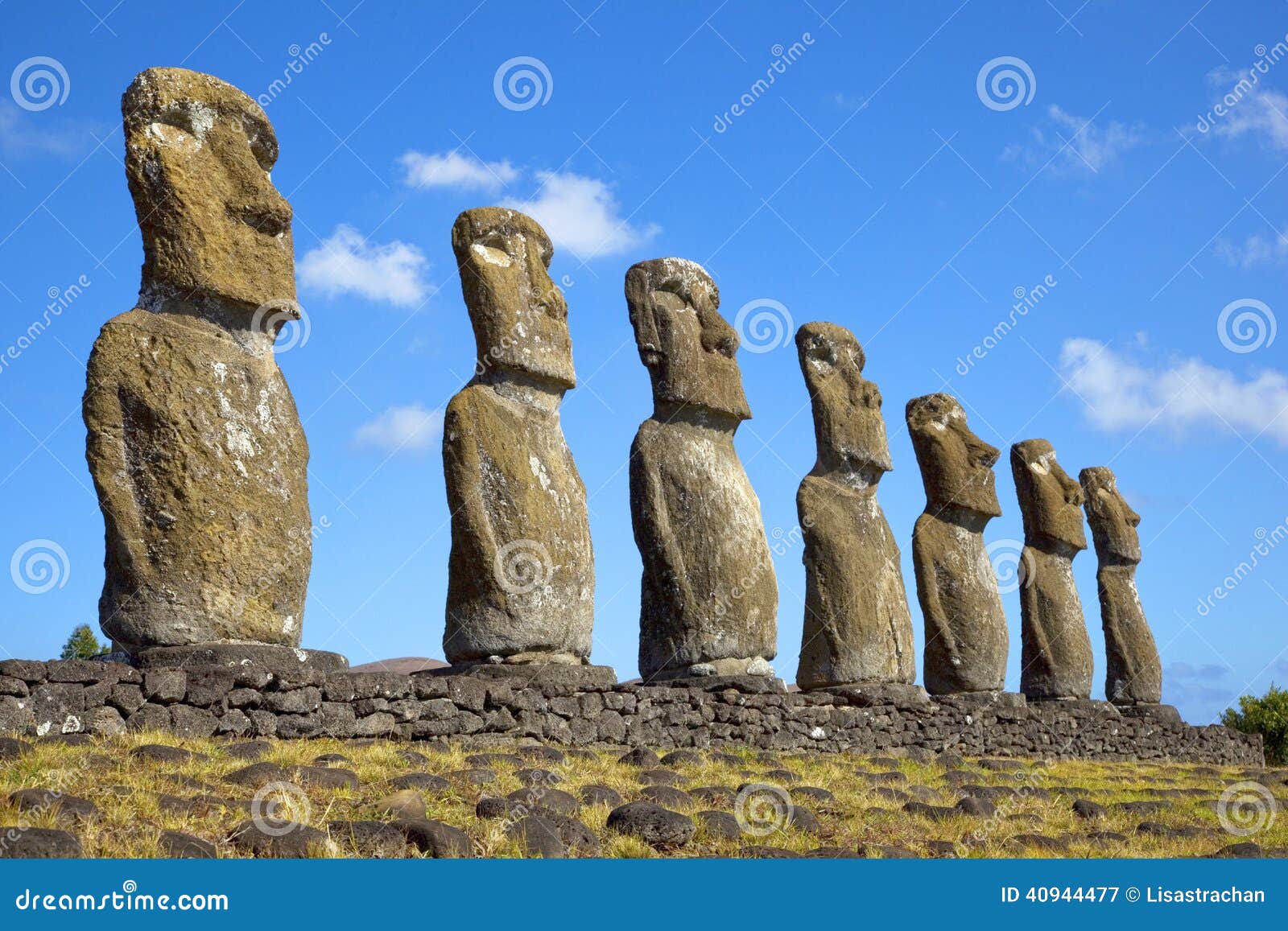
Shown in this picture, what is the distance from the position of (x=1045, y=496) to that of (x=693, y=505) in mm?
9212

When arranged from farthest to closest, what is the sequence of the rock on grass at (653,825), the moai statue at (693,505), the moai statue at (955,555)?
the moai statue at (955,555) < the moai statue at (693,505) < the rock on grass at (653,825)

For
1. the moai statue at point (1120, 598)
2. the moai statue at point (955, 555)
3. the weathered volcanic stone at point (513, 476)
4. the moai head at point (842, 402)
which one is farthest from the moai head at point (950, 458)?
the weathered volcanic stone at point (513, 476)

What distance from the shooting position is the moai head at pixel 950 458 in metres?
17.3

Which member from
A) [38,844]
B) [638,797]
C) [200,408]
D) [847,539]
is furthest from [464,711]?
[847,539]

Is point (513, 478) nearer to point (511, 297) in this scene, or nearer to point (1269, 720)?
point (511, 297)

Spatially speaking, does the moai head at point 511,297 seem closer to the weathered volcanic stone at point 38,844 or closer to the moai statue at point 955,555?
the weathered volcanic stone at point 38,844

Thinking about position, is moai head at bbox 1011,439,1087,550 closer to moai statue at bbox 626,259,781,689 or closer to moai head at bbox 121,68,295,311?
moai statue at bbox 626,259,781,689

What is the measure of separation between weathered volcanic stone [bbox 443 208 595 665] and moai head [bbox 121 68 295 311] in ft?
6.04

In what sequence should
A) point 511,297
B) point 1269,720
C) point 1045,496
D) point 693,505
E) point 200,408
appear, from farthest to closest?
point 1269,720, point 1045,496, point 693,505, point 511,297, point 200,408

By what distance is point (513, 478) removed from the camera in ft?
35.1

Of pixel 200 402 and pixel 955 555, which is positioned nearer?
pixel 200 402

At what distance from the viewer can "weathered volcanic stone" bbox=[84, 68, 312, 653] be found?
28.8 ft

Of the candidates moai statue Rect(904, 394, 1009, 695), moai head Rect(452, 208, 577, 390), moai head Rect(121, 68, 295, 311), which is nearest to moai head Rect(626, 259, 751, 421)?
moai head Rect(452, 208, 577, 390)

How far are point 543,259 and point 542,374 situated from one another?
4.00 ft
